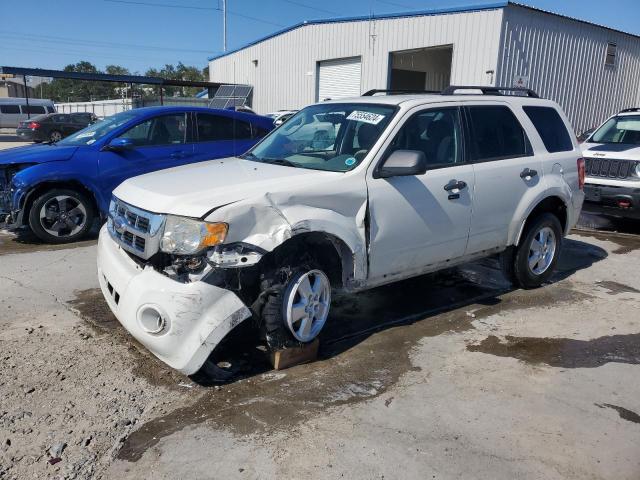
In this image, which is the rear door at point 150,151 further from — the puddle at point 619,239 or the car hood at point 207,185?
the puddle at point 619,239

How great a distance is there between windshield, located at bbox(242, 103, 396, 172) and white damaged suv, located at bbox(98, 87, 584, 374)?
0.05 ft

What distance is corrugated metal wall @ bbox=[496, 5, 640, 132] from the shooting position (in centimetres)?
1543

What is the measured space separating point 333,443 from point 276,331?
94 cm

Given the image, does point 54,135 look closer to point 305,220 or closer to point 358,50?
point 358,50

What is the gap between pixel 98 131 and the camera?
7.51 meters

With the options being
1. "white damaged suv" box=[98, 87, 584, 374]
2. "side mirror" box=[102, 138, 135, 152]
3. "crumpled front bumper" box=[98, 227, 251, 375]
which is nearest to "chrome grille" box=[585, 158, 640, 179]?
"white damaged suv" box=[98, 87, 584, 374]

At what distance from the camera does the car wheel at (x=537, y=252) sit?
18.3 ft

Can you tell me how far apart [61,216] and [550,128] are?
5.91 metres

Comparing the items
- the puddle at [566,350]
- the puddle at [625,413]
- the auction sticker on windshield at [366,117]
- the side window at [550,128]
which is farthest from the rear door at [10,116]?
the puddle at [625,413]

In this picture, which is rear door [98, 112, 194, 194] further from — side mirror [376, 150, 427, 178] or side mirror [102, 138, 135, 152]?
side mirror [376, 150, 427, 178]

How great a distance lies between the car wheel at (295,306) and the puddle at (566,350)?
50.6 inches

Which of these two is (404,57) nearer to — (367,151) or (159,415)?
(367,151)

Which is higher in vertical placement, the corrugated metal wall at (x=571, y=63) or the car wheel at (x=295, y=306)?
the corrugated metal wall at (x=571, y=63)

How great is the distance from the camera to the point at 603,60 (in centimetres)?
1861
